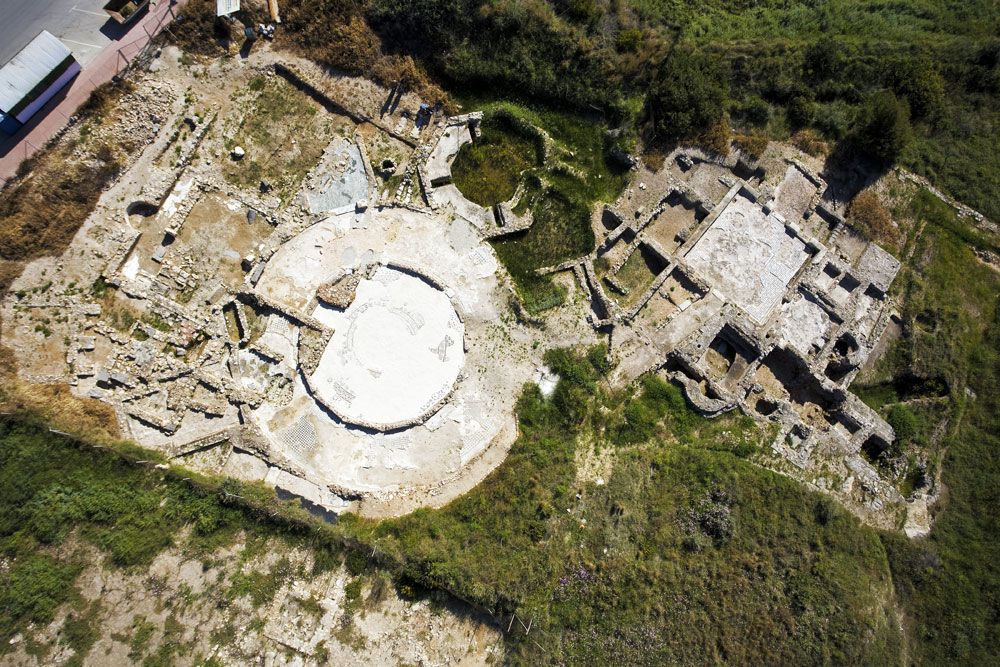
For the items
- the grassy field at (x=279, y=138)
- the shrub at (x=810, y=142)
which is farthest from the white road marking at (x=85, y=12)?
the shrub at (x=810, y=142)

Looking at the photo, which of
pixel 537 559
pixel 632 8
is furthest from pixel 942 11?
pixel 537 559

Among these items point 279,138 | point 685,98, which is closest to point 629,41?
point 685,98

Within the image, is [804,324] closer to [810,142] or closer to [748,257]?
[748,257]

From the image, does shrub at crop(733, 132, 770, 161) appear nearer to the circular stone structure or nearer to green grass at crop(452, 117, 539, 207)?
green grass at crop(452, 117, 539, 207)

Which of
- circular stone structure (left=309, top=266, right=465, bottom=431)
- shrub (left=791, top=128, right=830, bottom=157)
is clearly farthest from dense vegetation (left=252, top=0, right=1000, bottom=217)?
circular stone structure (left=309, top=266, right=465, bottom=431)

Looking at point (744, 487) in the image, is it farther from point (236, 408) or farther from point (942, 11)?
point (942, 11)
